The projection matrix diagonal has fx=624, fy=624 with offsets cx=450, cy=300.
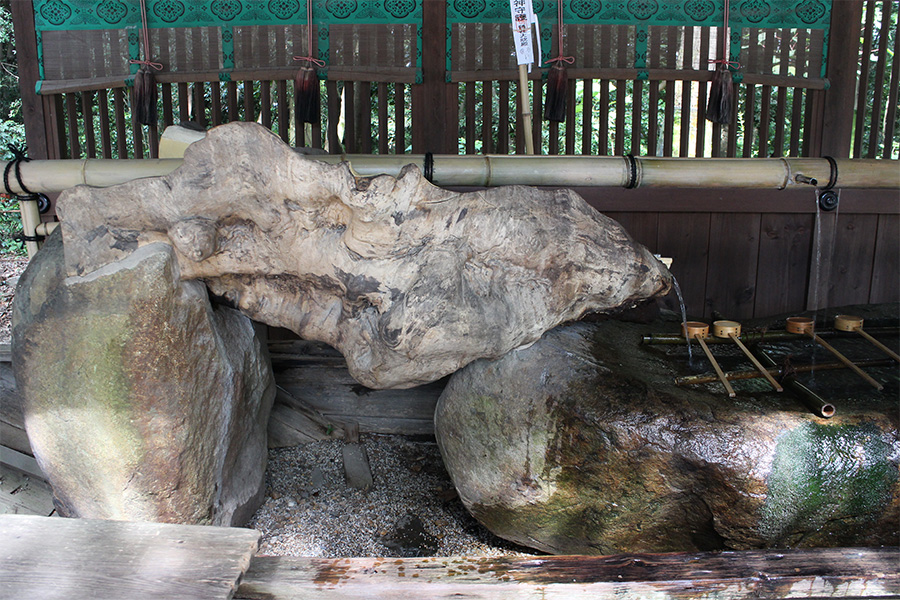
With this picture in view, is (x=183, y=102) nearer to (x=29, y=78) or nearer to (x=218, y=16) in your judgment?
(x=218, y=16)

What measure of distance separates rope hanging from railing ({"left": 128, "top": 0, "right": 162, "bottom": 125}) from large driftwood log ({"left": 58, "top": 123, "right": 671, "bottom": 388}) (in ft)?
6.67

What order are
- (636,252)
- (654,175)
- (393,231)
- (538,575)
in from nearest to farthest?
(538,575) < (393,231) < (636,252) < (654,175)

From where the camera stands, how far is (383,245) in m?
2.51

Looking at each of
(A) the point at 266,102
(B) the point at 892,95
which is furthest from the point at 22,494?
(B) the point at 892,95

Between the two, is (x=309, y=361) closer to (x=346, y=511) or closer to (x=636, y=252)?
(x=346, y=511)

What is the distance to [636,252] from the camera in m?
2.69

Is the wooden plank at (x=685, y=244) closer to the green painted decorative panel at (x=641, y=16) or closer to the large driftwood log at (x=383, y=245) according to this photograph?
the green painted decorative panel at (x=641, y=16)

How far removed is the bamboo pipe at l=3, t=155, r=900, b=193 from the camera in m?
3.12

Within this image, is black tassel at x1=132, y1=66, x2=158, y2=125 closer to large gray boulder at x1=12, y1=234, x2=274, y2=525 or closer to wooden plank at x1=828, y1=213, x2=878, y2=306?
large gray boulder at x1=12, y1=234, x2=274, y2=525

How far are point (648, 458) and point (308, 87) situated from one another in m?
3.30

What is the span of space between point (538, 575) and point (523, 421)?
0.80m

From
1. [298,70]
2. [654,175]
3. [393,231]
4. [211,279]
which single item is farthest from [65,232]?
[654,175]

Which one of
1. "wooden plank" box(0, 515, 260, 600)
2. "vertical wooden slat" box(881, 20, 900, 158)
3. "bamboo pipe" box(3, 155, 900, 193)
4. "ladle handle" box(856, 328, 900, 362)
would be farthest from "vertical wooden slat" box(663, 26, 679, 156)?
"wooden plank" box(0, 515, 260, 600)

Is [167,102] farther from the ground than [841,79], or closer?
closer
